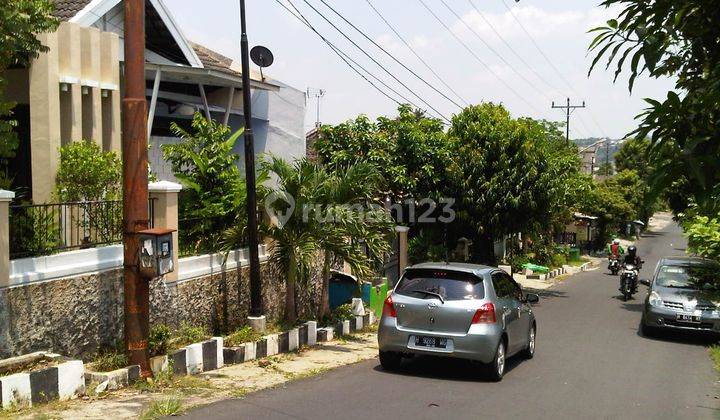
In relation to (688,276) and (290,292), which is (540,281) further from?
(290,292)

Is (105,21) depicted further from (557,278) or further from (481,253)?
(557,278)

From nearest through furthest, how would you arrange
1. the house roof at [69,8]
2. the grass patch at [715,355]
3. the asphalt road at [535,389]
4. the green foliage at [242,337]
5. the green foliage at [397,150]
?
the asphalt road at [535,389], the green foliage at [242,337], the grass patch at [715,355], the house roof at [69,8], the green foliage at [397,150]

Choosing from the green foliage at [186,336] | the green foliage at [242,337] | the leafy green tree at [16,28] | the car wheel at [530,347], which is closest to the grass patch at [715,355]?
the car wheel at [530,347]

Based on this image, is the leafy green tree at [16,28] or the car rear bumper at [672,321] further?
the car rear bumper at [672,321]

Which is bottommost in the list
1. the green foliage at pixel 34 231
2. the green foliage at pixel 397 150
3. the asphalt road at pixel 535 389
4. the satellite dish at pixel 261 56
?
the asphalt road at pixel 535 389

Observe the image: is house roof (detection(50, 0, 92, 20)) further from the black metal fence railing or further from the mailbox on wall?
the mailbox on wall

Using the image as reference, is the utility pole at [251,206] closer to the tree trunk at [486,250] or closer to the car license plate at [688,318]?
the car license plate at [688,318]

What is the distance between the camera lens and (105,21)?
607 inches

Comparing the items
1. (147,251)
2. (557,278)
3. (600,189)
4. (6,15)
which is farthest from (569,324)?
(600,189)

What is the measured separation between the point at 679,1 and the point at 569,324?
1479 centimetres

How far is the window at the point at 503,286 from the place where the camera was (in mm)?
10844

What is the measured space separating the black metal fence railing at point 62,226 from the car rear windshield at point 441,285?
3851 millimetres

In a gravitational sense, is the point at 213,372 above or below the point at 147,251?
below

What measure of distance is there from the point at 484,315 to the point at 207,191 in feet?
17.9
